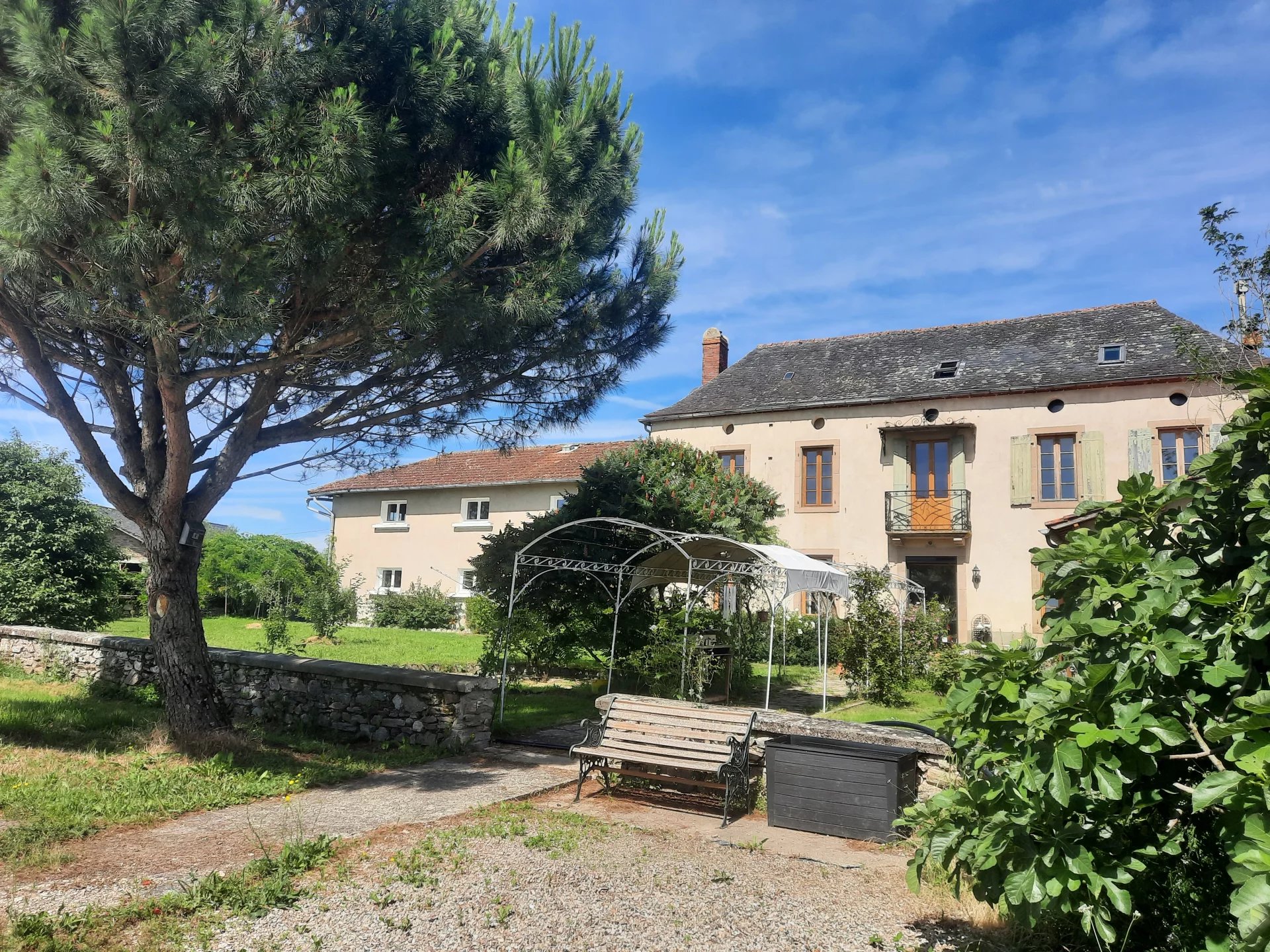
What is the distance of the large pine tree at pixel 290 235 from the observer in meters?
6.04

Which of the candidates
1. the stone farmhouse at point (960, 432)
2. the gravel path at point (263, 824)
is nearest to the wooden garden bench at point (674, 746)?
the gravel path at point (263, 824)

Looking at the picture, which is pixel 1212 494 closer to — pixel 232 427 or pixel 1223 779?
pixel 1223 779

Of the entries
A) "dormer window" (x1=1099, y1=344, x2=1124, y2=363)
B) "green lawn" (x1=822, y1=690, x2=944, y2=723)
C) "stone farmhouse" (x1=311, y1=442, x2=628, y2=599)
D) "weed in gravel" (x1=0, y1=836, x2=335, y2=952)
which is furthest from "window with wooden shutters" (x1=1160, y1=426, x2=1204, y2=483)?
"weed in gravel" (x1=0, y1=836, x2=335, y2=952)

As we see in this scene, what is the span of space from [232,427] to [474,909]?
6572 mm

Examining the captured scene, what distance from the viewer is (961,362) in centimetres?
2145

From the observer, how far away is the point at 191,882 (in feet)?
15.6

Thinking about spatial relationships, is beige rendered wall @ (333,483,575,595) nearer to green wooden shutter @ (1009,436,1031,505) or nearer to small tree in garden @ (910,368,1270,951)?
green wooden shutter @ (1009,436,1031,505)

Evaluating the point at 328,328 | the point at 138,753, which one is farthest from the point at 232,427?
the point at 138,753

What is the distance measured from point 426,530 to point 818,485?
13.0 meters

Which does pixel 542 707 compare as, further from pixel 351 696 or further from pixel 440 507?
pixel 440 507

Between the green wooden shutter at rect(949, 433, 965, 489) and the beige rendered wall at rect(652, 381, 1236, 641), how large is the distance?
11cm

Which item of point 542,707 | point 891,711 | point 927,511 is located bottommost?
point 542,707

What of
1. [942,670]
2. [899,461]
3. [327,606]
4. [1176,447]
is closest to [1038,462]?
[1176,447]

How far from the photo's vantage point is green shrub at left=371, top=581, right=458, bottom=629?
24844 mm
